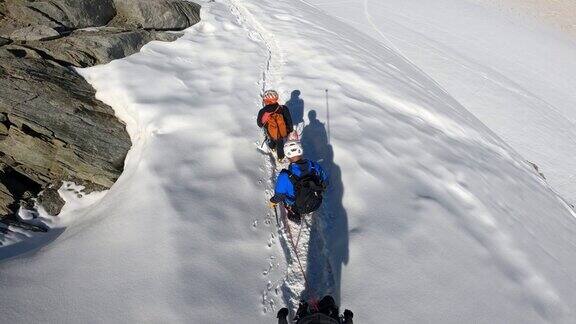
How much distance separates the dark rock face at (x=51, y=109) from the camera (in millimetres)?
7754

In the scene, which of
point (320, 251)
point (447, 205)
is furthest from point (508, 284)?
point (320, 251)

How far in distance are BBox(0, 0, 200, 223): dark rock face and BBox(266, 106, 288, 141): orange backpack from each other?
311cm

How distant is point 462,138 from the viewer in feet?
46.3

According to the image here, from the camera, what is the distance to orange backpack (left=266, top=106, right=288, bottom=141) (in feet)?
30.1

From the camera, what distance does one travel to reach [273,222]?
307 inches

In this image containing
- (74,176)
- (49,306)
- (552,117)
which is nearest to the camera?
(49,306)

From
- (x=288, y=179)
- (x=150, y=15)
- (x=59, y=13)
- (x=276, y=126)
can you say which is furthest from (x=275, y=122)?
(x=150, y=15)

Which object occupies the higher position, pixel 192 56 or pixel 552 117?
pixel 192 56

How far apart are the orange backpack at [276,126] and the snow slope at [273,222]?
2.38ft

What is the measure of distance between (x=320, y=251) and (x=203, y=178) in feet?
9.09

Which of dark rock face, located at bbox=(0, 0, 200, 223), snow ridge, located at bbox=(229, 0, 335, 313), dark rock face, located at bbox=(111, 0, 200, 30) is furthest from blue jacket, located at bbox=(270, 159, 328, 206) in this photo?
dark rock face, located at bbox=(111, 0, 200, 30)

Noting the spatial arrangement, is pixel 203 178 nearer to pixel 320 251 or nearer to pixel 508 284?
pixel 320 251

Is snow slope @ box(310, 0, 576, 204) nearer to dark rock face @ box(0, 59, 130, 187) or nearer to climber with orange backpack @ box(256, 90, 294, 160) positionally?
climber with orange backpack @ box(256, 90, 294, 160)

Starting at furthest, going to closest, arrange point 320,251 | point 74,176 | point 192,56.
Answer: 1. point 192,56
2. point 74,176
3. point 320,251
